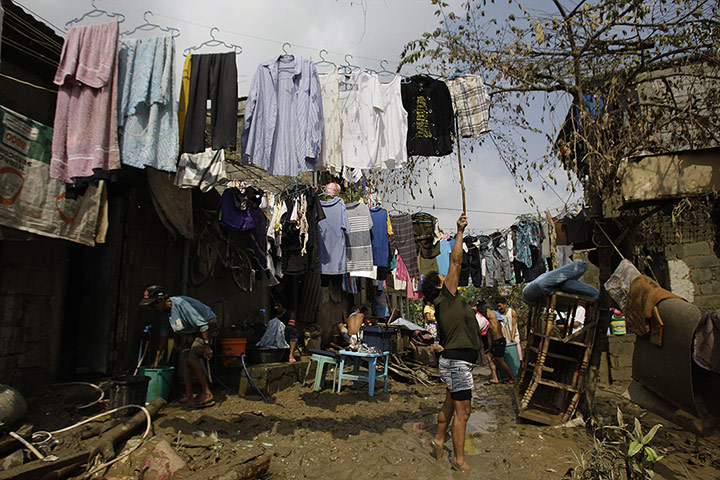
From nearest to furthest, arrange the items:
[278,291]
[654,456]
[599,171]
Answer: [654,456] < [599,171] < [278,291]

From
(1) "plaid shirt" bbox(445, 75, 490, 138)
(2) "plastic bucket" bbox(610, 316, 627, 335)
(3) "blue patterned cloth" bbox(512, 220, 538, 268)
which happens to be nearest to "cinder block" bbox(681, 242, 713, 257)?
(2) "plastic bucket" bbox(610, 316, 627, 335)

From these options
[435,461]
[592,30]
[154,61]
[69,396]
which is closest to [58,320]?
[69,396]

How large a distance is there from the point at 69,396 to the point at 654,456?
20.2 ft

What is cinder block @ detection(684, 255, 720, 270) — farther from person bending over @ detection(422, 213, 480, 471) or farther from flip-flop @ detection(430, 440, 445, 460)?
flip-flop @ detection(430, 440, 445, 460)

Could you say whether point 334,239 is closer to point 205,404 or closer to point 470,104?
point 470,104

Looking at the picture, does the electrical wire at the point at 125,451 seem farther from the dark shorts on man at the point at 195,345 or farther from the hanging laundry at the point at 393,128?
the hanging laundry at the point at 393,128

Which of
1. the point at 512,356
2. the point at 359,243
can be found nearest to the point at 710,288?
the point at 512,356

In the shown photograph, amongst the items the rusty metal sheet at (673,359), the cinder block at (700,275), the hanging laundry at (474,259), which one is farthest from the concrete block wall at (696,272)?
the rusty metal sheet at (673,359)

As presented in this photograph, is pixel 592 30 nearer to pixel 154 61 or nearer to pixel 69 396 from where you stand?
pixel 154 61

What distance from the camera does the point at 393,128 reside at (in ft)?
17.1

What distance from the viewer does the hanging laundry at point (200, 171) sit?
495cm

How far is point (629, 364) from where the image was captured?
8.91 meters

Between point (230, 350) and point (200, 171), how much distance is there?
353 cm

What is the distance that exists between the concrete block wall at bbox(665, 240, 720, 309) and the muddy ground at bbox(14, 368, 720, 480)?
325 cm
